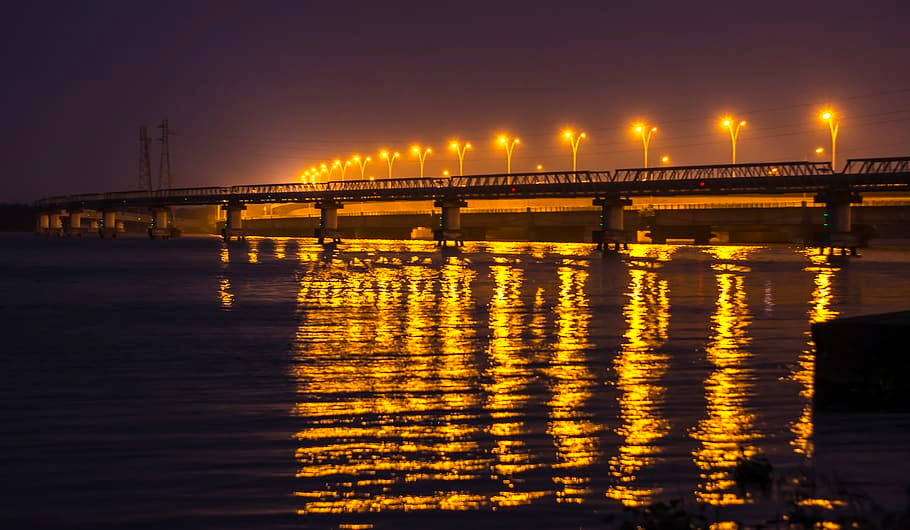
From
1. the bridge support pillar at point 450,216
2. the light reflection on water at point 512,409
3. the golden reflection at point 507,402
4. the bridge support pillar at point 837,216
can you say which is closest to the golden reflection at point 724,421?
the light reflection on water at point 512,409

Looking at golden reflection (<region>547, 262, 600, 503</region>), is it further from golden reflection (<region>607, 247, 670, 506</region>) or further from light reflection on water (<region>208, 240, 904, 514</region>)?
golden reflection (<region>607, 247, 670, 506</region>)

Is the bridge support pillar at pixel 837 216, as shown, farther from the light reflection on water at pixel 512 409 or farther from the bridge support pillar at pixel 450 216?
the light reflection on water at pixel 512 409

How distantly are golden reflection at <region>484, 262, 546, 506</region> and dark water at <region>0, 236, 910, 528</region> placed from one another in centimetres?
5

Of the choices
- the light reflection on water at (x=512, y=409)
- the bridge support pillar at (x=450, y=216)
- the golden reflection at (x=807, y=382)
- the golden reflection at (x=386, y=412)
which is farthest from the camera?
the bridge support pillar at (x=450, y=216)

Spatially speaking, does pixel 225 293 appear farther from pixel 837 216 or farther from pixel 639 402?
pixel 837 216

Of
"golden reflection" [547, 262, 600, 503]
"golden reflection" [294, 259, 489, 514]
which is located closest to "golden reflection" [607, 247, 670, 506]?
"golden reflection" [547, 262, 600, 503]

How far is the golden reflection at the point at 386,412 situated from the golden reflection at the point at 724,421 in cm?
269

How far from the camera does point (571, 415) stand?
1728cm

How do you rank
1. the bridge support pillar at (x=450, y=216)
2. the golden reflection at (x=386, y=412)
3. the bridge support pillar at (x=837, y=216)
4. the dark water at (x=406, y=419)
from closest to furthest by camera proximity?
the dark water at (x=406, y=419)
the golden reflection at (x=386, y=412)
the bridge support pillar at (x=837, y=216)
the bridge support pillar at (x=450, y=216)

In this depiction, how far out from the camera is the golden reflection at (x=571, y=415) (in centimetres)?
1299

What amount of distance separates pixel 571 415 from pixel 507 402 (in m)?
1.65

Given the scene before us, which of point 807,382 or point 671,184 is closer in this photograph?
point 807,382

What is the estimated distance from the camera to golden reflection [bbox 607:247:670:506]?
12.8 m

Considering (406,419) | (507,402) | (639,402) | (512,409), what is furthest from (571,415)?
(406,419)
